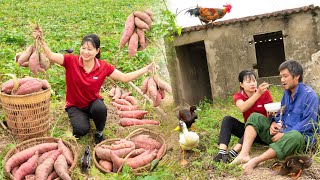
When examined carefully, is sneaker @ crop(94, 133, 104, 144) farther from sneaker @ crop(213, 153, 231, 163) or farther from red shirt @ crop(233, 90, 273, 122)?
red shirt @ crop(233, 90, 273, 122)

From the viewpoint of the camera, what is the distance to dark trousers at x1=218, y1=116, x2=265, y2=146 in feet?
15.7

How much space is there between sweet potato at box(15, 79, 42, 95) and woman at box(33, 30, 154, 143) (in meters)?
0.45

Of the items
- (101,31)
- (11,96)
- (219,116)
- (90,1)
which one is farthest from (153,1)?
(11,96)

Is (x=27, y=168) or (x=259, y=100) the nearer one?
(x=27, y=168)

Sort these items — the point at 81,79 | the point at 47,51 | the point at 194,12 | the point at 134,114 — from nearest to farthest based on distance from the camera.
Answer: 1. the point at 47,51
2. the point at 81,79
3. the point at 134,114
4. the point at 194,12

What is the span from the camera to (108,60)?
948 centimetres

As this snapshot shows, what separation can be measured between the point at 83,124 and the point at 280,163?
2872mm

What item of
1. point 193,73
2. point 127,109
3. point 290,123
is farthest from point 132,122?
point 193,73

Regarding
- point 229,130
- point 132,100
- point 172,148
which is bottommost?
point 172,148

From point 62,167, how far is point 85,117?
1.24 metres

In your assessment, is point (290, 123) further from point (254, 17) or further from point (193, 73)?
point (193, 73)

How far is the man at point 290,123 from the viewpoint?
13.7ft

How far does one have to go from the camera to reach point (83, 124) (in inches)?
225

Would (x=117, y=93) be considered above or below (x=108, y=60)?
below
